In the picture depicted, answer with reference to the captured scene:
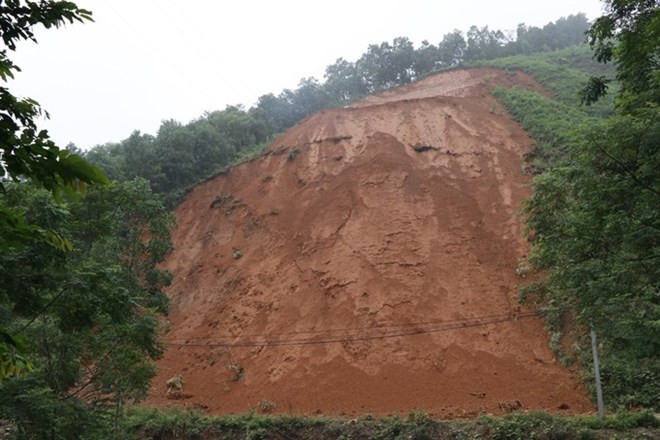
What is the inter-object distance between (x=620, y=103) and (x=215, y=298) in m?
18.7

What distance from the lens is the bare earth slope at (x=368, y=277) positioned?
17094mm

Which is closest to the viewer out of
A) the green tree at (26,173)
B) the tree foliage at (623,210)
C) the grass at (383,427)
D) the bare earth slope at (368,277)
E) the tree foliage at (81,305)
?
the green tree at (26,173)

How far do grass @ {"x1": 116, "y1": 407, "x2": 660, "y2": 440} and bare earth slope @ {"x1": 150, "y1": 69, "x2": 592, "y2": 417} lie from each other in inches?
66.9

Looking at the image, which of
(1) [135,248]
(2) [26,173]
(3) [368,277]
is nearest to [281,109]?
(3) [368,277]

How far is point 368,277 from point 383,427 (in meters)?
7.75

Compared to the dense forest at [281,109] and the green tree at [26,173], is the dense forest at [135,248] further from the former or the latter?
the dense forest at [281,109]

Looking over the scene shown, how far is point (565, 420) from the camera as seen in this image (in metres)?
12.3

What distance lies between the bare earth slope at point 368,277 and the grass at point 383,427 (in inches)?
66.9

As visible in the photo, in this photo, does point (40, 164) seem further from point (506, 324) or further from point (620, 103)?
point (506, 324)

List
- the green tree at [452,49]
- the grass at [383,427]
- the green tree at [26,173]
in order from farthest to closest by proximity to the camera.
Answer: the green tree at [452,49]
the grass at [383,427]
the green tree at [26,173]

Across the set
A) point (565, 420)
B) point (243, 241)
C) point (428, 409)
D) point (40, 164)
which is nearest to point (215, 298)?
point (243, 241)

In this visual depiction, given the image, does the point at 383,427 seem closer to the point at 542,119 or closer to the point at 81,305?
the point at 81,305

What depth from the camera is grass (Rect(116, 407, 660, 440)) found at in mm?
11602

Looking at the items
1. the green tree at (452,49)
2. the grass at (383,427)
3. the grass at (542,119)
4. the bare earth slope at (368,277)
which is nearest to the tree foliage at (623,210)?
the grass at (383,427)
